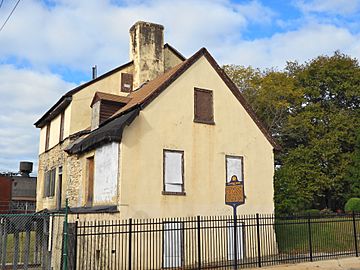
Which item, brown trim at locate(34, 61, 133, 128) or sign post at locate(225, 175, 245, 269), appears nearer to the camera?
sign post at locate(225, 175, 245, 269)

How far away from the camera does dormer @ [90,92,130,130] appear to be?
19328mm

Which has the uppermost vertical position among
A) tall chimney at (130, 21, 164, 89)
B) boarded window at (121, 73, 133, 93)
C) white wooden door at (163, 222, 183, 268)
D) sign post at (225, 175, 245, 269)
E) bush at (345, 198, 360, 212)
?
tall chimney at (130, 21, 164, 89)

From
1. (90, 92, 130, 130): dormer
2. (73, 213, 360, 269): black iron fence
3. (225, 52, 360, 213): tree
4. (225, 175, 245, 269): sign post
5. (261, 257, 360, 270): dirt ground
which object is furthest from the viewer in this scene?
(225, 52, 360, 213): tree

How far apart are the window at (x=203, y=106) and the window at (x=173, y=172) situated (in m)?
1.94

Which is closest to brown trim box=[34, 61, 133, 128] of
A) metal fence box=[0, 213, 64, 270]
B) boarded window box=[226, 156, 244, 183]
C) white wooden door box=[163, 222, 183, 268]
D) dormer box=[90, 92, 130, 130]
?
dormer box=[90, 92, 130, 130]

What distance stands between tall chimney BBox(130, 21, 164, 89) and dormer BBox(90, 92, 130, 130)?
14.0 ft

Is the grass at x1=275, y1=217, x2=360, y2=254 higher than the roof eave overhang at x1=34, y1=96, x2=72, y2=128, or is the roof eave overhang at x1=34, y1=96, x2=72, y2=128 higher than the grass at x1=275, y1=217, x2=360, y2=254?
the roof eave overhang at x1=34, y1=96, x2=72, y2=128

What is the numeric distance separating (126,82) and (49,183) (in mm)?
7489

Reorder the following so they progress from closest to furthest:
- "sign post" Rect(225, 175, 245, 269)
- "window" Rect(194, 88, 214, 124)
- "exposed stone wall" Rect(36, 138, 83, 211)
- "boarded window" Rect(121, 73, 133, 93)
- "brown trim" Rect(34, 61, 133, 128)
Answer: "sign post" Rect(225, 175, 245, 269)
"window" Rect(194, 88, 214, 124)
"exposed stone wall" Rect(36, 138, 83, 211)
"brown trim" Rect(34, 61, 133, 128)
"boarded window" Rect(121, 73, 133, 93)

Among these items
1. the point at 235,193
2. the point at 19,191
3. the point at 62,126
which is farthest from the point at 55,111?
the point at 19,191

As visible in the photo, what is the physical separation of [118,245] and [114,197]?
184 cm

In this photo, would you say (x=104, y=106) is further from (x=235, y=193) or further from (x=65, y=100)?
(x=235, y=193)

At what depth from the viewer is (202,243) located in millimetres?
16438

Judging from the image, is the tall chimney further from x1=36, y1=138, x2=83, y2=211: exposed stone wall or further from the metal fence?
the metal fence
